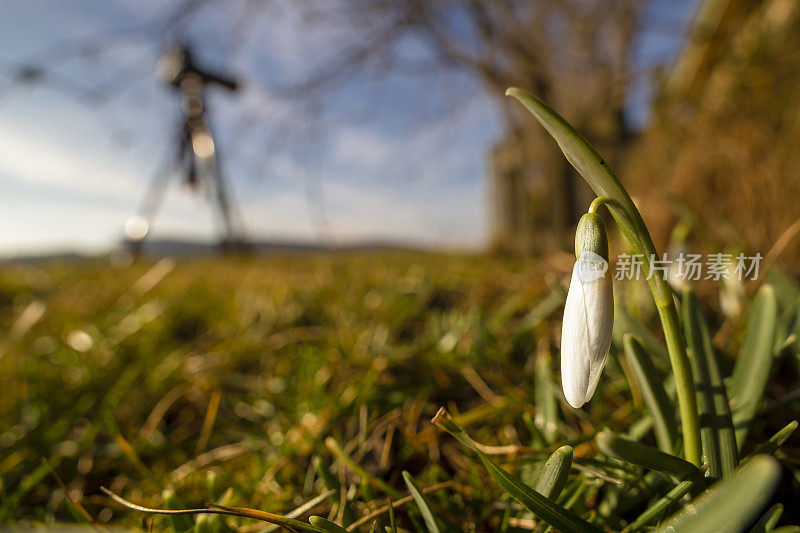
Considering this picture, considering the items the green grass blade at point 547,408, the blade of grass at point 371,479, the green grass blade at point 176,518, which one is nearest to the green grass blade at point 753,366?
the green grass blade at point 547,408

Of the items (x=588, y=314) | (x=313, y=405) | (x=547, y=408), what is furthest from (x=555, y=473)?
(x=313, y=405)

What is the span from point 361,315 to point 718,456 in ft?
3.09

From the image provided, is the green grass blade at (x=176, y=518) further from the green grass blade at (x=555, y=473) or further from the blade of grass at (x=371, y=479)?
the green grass blade at (x=555, y=473)

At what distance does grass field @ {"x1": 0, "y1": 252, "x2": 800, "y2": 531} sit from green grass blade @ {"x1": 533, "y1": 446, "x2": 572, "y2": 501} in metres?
0.07

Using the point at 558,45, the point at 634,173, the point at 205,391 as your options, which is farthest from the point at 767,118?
the point at 558,45

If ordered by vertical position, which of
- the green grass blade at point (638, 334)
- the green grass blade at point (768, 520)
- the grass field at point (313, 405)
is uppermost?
the green grass blade at point (638, 334)

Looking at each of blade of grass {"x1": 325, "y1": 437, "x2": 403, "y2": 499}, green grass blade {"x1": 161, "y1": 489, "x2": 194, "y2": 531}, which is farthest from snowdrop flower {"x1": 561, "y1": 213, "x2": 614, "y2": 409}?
green grass blade {"x1": 161, "y1": 489, "x2": 194, "y2": 531}

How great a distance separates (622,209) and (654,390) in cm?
19

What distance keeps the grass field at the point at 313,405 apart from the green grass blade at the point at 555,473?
0.07 m

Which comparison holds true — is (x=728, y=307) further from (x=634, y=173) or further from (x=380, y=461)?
(x=634, y=173)

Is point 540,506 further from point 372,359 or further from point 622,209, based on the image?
point 372,359

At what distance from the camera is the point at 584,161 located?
1.05 feet

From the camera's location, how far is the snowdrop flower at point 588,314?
29 cm

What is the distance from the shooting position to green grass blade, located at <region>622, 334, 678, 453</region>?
0.40 m
